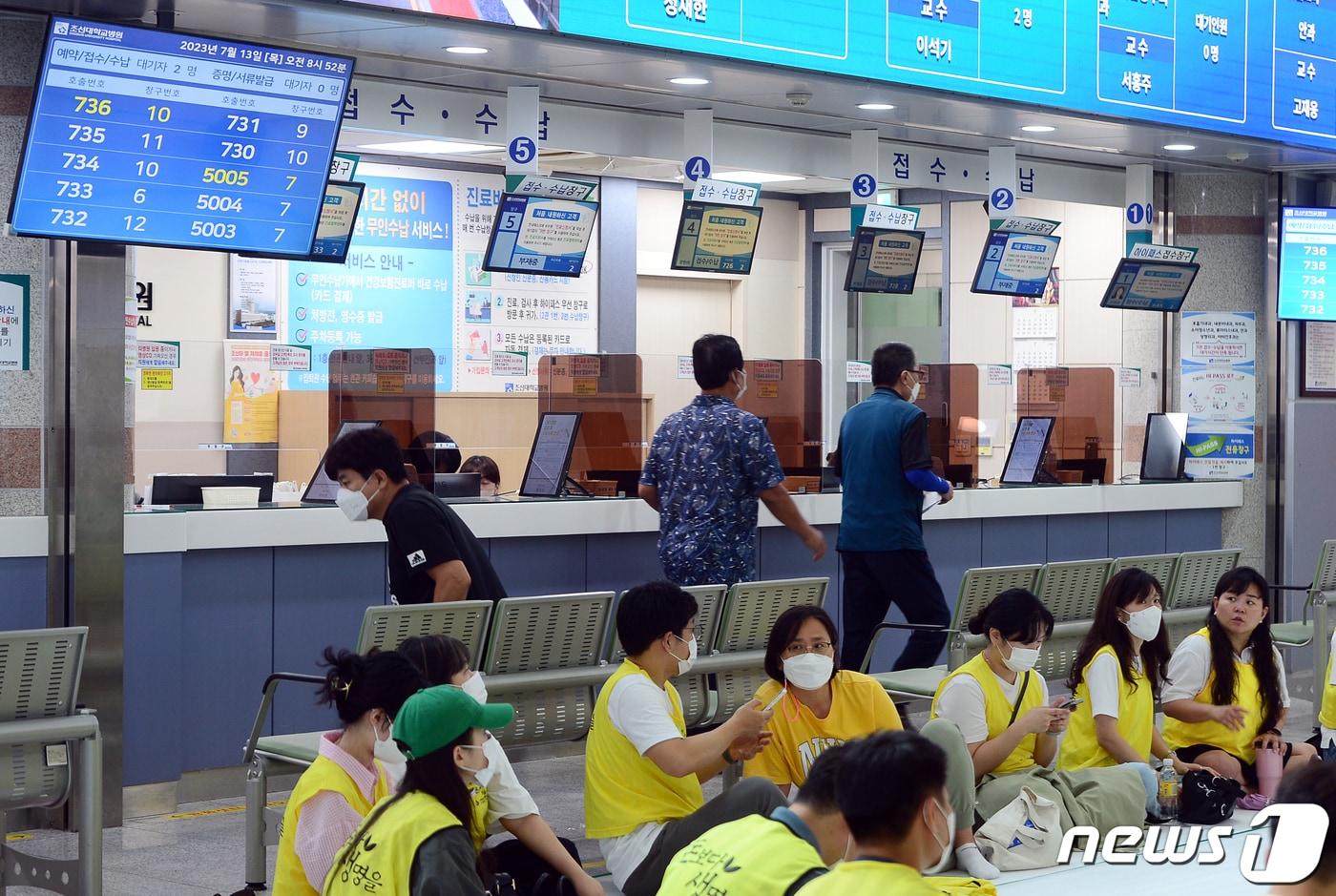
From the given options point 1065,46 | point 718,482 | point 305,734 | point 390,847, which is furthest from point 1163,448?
point 390,847

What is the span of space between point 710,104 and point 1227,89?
2.63 m

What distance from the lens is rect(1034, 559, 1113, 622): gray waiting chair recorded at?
6910mm

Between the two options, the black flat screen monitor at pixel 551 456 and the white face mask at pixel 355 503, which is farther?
the black flat screen monitor at pixel 551 456

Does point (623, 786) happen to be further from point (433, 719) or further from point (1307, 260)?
point (1307, 260)

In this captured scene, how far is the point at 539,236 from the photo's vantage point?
816cm

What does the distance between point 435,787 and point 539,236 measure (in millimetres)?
5311

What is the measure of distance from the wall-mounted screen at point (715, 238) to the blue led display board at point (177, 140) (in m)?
2.68

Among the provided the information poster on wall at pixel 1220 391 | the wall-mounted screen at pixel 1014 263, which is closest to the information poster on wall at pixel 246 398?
the wall-mounted screen at pixel 1014 263

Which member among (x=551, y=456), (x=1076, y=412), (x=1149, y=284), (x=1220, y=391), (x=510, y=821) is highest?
(x=1149, y=284)

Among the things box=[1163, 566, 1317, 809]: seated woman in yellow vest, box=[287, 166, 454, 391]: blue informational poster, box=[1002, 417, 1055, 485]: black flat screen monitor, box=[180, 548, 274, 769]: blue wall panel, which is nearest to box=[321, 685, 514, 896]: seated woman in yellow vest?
box=[180, 548, 274, 769]: blue wall panel

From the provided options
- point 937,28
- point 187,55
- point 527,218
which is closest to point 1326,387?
point 937,28

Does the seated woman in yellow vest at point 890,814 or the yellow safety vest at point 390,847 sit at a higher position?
the seated woman in yellow vest at point 890,814

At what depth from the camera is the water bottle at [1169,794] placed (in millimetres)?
5219

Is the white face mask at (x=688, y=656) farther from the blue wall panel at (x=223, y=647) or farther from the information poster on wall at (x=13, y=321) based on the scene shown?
the information poster on wall at (x=13, y=321)
